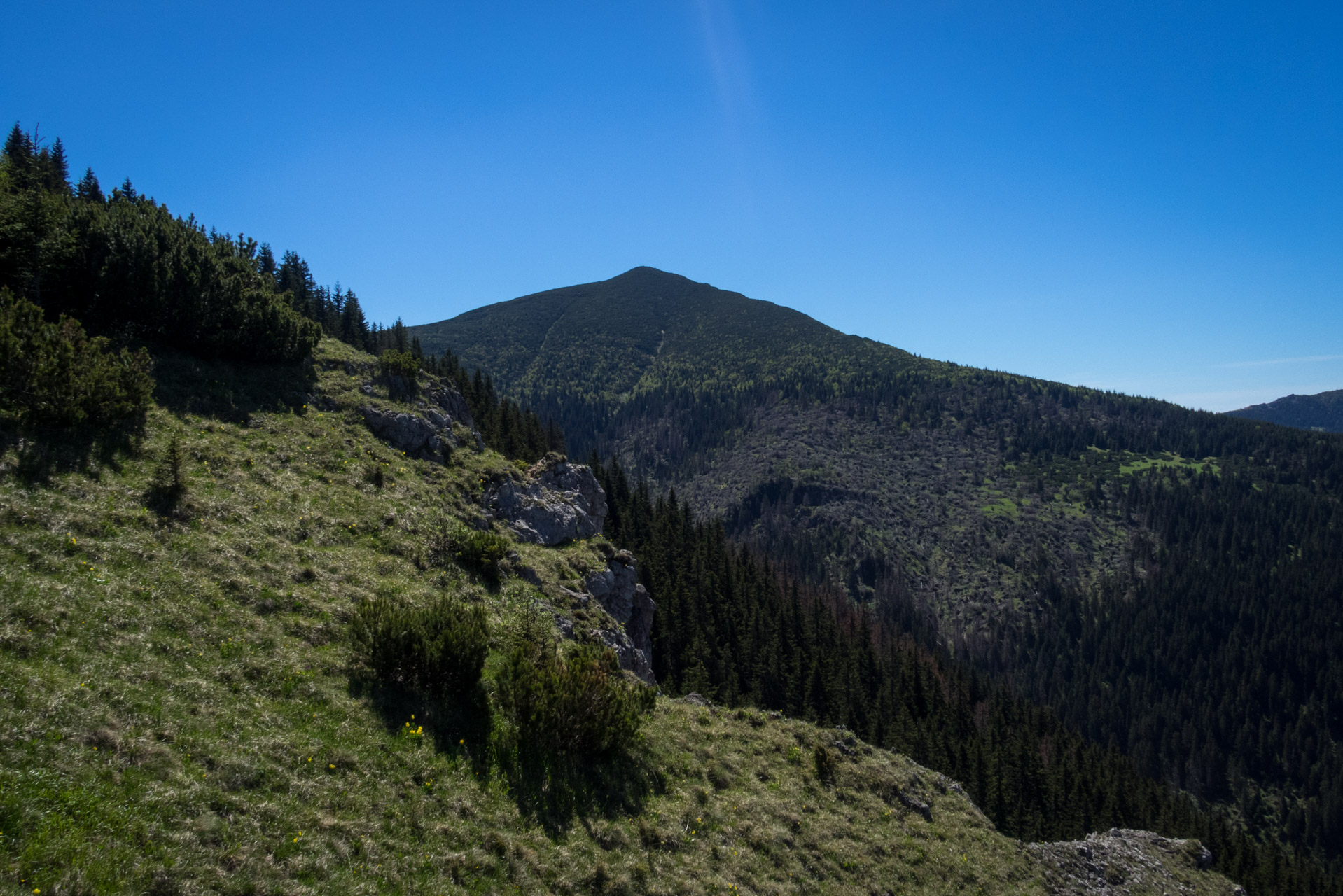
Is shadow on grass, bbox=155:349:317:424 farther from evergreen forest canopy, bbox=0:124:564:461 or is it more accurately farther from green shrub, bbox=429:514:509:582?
green shrub, bbox=429:514:509:582

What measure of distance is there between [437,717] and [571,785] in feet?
15.1

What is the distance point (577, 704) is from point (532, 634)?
232 inches

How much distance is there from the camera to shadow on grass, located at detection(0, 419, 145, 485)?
18.4m

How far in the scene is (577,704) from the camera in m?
19.0

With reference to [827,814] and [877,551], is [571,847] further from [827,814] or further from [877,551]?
[877,551]

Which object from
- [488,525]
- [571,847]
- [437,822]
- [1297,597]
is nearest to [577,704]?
[571,847]

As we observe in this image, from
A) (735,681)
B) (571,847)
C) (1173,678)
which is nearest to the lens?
(571,847)

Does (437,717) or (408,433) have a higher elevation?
(408,433)

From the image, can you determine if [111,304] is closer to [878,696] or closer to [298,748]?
[298,748]

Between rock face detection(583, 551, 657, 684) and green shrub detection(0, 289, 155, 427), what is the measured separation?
78.3 ft

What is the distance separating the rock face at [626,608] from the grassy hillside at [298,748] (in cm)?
504

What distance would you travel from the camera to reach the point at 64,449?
800 inches

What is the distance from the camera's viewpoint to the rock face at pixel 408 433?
3847 cm

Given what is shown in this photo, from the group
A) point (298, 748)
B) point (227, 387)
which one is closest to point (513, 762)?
point (298, 748)
